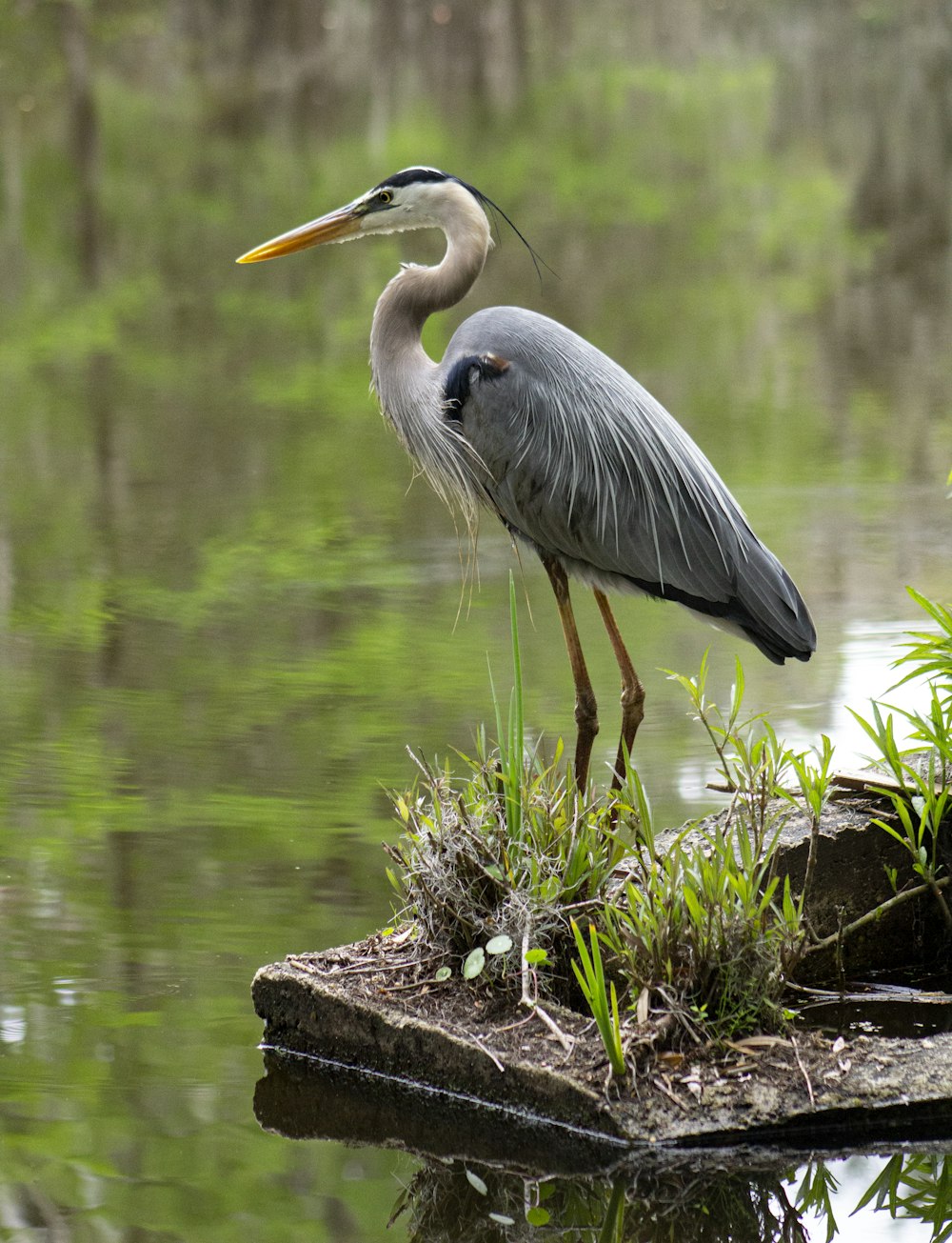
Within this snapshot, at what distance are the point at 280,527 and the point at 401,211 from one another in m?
3.52

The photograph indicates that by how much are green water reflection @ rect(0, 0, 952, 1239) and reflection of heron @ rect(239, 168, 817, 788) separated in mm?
702

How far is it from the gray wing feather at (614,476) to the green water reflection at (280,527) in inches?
29.1

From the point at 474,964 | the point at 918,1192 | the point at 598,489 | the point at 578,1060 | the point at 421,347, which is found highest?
the point at 421,347

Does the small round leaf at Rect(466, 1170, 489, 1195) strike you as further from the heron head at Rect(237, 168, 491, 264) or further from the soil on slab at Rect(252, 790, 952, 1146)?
the heron head at Rect(237, 168, 491, 264)

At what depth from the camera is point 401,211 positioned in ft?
15.6

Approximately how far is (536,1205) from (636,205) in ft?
57.2

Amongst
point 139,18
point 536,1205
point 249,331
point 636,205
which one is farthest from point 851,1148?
point 139,18

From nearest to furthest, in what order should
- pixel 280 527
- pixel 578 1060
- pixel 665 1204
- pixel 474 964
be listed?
1. pixel 665 1204
2. pixel 578 1060
3. pixel 474 964
4. pixel 280 527

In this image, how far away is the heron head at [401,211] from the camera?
4664mm

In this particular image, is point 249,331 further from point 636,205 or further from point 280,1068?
point 280,1068

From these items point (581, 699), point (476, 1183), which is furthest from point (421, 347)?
point (476, 1183)

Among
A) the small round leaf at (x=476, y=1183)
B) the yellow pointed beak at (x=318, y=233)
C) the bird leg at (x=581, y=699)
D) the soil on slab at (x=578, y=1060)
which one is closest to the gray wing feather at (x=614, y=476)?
the bird leg at (x=581, y=699)

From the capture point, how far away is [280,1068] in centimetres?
343

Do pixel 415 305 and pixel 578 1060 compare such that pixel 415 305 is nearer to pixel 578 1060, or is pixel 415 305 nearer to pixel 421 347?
pixel 421 347
